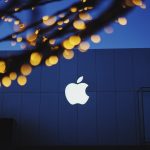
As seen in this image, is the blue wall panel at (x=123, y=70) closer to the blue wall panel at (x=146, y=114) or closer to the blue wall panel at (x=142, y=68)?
the blue wall panel at (x=142, y=68)

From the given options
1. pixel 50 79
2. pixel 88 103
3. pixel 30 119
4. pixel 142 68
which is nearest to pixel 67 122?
pixel 88 103

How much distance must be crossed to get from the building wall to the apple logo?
0.07 meters

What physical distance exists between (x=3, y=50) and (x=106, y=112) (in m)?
1.97

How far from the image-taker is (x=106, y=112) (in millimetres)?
5051

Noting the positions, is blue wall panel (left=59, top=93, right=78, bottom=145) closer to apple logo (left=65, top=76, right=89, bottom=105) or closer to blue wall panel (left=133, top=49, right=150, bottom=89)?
apple logo (left=65, top=76, right=89, bottom=105)

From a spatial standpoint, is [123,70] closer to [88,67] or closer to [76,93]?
[88,67]

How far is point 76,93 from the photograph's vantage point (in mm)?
5035

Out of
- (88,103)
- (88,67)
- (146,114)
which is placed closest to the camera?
(146,114)

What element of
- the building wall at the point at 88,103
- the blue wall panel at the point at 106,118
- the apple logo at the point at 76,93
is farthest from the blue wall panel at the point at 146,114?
the apple logo at the point at 76,93

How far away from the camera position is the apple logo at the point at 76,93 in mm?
5057

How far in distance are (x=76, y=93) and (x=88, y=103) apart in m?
0.25

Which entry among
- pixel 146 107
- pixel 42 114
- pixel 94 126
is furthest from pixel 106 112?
pixel 42 114

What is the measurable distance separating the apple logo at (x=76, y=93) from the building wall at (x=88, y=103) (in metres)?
0.07

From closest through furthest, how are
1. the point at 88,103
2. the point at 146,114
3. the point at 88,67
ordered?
the point at 146,114
the point at 88,103
the point at 88,67
